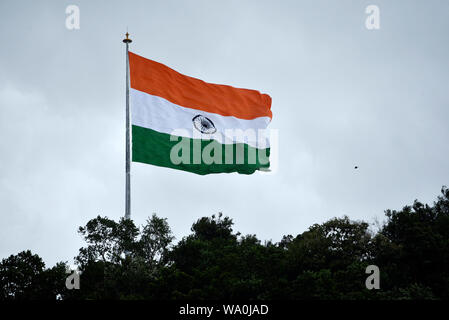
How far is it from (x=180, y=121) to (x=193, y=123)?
2.58 feet

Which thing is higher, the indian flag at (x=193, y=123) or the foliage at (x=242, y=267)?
the indian flag at (x=193, y=123)

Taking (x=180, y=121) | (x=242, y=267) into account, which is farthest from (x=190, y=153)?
(x=242, y=267)

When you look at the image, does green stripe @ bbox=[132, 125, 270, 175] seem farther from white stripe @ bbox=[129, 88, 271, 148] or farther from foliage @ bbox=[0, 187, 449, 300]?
foliage @ bbox=[0, 187, 449, 300]

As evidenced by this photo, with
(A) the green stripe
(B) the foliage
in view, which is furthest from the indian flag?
(B) the foliage

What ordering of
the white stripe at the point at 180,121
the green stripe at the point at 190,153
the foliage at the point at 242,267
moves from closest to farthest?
1. the green stripe at the point at 190,153
2. the white stripe at the point at 180,121
3. the foliage at the point at 242,267

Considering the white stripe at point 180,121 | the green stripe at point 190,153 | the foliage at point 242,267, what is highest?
the white stripe at point 180,121

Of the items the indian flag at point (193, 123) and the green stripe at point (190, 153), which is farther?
the indian flag at point (193, 123)

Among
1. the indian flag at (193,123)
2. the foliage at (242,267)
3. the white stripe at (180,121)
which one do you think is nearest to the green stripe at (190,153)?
the indian flag at (193,123)

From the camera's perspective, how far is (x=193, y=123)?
30953 millimetres

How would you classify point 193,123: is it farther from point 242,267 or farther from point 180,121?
point 242,267

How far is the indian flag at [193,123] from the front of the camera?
28.8 metres

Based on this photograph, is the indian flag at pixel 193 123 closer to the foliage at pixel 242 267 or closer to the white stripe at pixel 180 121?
the white stripe at pixel 180 121
